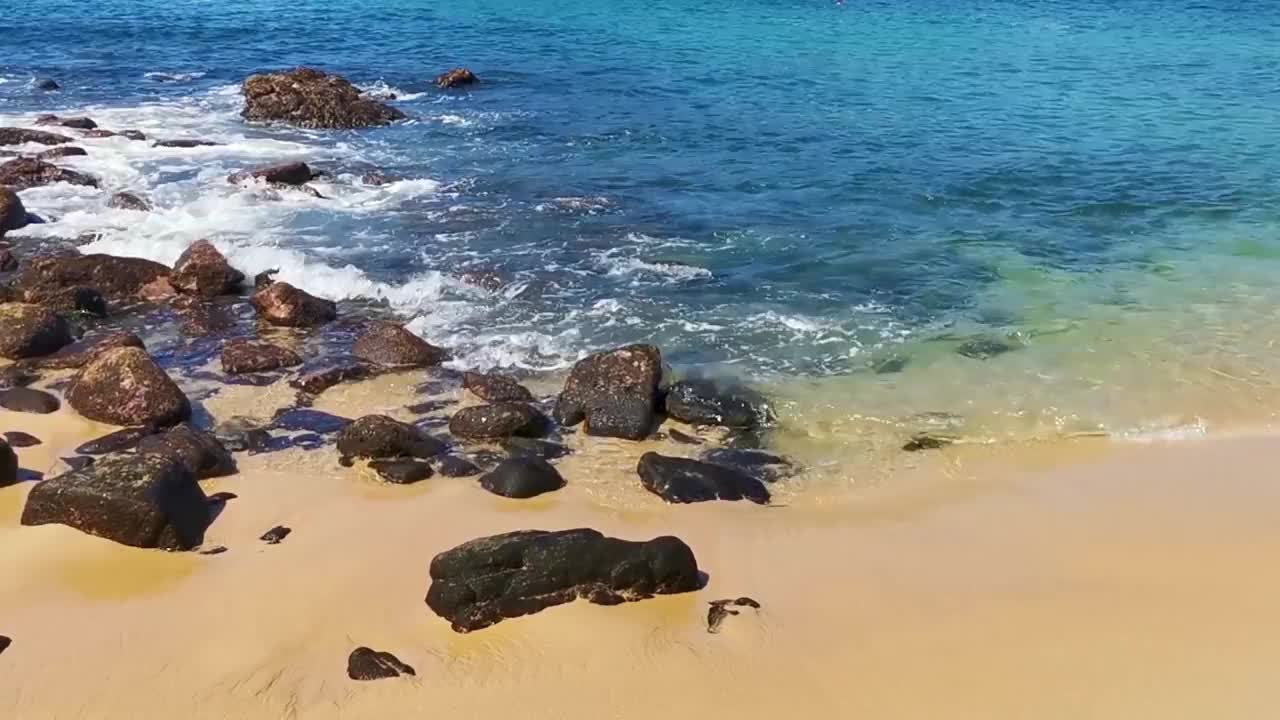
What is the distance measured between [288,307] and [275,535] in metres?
5.61

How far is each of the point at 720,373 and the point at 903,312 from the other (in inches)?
130

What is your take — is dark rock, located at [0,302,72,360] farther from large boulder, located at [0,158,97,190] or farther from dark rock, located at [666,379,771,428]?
large boulder, located at [0,158,97,190]

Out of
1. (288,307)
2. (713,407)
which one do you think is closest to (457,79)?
(288,307)

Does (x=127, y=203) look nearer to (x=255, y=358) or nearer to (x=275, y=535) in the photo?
(x=255, y=358)

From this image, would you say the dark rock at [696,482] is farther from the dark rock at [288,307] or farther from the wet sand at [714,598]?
the dark rock at [288,307]

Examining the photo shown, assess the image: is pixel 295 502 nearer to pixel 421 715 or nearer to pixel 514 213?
pixel 421 715

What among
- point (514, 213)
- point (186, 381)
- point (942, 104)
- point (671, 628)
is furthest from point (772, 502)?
point (942, 104)

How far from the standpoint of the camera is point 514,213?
62.7ft

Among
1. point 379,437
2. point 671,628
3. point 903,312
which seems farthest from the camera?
point 903,312

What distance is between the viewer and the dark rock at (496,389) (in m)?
12.1

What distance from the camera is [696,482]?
10.0 meters

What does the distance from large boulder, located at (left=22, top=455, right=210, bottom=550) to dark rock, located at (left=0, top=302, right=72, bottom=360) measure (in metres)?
4.21

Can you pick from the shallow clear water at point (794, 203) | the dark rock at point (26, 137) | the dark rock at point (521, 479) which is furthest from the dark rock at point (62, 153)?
the dark rock at point (521, 479)

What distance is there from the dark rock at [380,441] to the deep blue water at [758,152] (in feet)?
8.89
